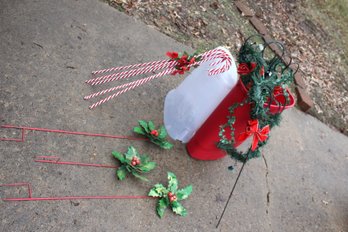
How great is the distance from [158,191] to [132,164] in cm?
26

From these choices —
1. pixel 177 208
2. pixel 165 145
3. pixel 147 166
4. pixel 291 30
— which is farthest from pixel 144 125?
pixel 291 30

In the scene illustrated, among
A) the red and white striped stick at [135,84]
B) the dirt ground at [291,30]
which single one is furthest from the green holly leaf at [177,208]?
the dirt ground at [291,30]

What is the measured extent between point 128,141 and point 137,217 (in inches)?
22.5

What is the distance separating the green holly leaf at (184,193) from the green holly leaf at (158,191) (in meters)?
0.10

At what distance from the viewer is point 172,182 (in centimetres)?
279

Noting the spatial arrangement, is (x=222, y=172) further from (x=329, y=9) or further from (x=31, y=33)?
(x=329, y=9)

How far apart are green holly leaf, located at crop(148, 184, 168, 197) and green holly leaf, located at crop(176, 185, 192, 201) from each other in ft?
0.34

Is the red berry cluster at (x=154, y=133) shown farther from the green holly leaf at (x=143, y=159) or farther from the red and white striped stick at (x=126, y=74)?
the red and white striped stick at (x=126, y=74)

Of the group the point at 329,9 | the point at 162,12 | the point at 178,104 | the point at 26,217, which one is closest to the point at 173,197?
the point at 178,104

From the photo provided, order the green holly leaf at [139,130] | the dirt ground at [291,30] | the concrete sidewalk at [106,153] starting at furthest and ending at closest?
the dirt ground at [291,30] → the green holly leaf at [139,130] → the concrete sidewalk at [106,153]

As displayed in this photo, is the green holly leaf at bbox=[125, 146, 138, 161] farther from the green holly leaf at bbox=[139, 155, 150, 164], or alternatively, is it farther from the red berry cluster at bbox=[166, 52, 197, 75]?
the red berry cluster at bbox=[166, 52, 197, 75]

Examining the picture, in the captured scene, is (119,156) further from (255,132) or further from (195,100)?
(255,132)

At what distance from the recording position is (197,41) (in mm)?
4199

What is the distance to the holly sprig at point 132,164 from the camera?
2.64 m
